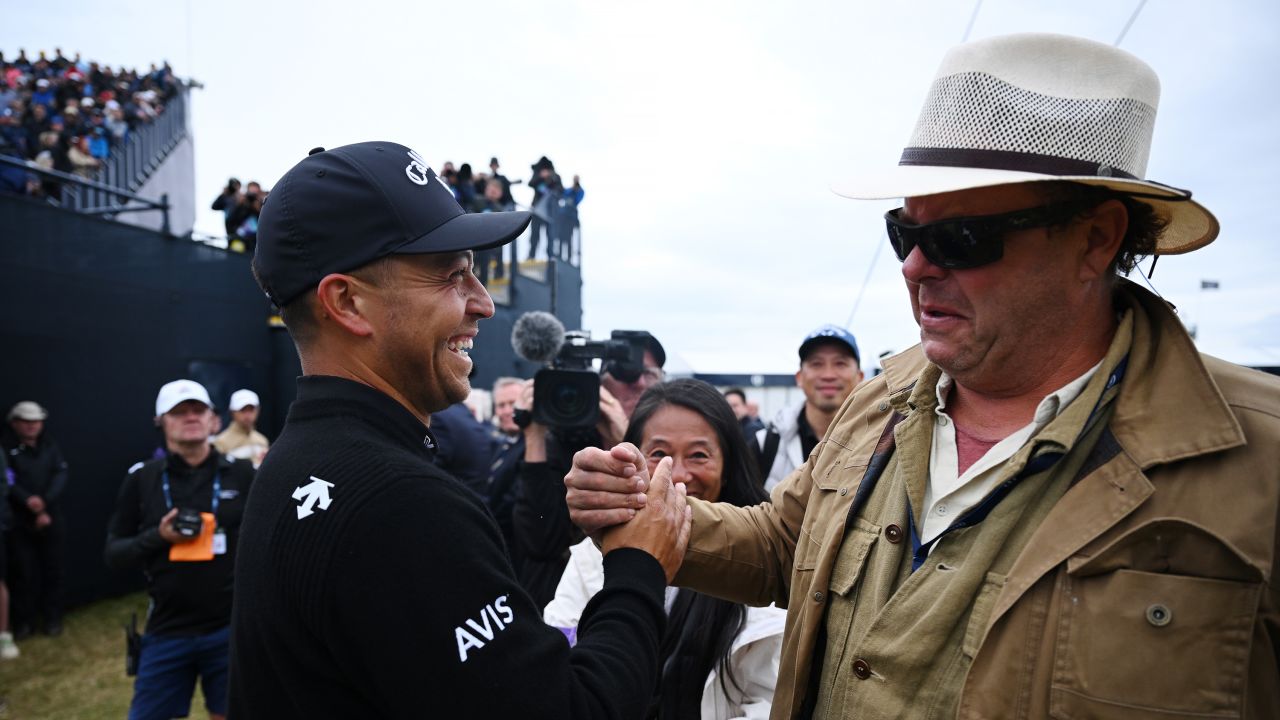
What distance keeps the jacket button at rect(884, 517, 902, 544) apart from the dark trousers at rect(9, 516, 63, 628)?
822cm

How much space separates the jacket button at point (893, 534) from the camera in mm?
1598

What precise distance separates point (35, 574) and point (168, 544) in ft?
15.2

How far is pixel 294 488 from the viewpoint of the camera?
128 cm

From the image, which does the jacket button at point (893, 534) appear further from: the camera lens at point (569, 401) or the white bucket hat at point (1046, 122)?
the camera lens at point (569, 401)

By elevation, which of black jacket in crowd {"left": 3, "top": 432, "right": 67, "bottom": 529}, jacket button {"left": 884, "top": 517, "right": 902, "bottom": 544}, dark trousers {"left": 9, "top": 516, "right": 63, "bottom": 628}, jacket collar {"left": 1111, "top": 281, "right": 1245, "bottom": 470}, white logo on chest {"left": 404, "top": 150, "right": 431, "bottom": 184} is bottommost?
dark trousers {"left": 9, "top": 516, "right": 63, "bottom": 628}

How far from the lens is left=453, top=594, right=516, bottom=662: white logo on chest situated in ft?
3.86

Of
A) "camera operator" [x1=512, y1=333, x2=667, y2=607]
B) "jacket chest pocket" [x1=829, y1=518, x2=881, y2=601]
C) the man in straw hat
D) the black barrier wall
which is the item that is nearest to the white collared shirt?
the man in straw hat

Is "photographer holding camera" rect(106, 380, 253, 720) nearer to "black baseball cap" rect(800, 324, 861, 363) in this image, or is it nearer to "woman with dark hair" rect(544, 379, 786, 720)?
"woman with dark hair" rect(544, 379, 786, 720)

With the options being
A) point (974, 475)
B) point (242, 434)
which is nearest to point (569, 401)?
point (974, 475)

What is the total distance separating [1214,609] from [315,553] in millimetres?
1420

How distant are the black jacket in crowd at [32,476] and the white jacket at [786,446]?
6578mm

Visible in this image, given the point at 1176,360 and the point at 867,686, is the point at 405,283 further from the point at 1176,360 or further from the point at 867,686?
the point at 1176,360

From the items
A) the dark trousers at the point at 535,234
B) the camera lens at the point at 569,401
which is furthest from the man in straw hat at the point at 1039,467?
the dark trousers at the point at 535,234

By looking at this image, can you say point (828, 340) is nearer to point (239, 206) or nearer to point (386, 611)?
point (386, 611)
